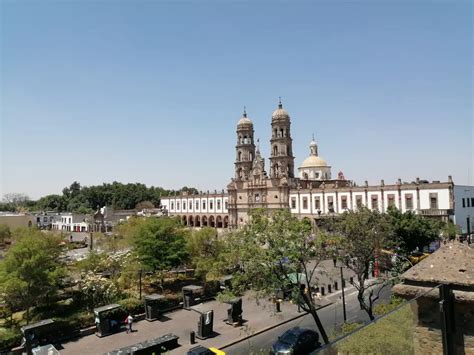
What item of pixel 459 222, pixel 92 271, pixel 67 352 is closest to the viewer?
pixel 67 352

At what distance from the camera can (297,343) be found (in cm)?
1655

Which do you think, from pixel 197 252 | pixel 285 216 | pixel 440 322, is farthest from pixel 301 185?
pixel 440 322

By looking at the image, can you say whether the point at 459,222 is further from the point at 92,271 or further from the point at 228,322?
the point at 92,271

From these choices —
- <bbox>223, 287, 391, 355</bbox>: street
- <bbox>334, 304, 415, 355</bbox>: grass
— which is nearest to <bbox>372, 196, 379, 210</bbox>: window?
<bbox>223, 287, 391, 355</bbox>: street

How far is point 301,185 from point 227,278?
124ft

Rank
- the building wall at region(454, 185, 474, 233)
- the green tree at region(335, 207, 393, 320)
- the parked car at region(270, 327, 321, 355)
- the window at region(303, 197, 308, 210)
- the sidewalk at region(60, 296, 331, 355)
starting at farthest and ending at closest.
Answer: the window at region(303, 197, 308, 210)
the building wall at region(454, 185, 474, 233)
the green tree at region(335, 207, 393, 320)
the sidewalk at region(60, 296, 331, 355)
the parked car at region(270, 327, 321, 355)

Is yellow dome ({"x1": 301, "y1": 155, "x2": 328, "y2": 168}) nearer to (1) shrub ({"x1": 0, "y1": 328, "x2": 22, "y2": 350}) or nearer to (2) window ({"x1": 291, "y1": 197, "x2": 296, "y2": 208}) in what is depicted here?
(2) window ({"x1": 291, "y1": 197, "x2": 296, "y2": 208})

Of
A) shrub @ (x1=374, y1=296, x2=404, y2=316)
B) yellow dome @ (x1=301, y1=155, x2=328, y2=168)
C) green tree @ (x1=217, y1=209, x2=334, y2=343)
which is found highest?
yellow dome @ (x1=301, y1=155, x2=328, y2=168)

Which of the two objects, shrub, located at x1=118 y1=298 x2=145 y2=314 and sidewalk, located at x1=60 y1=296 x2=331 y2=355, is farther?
shrub, located at x1=118 y1=298 x2=145 y2=314

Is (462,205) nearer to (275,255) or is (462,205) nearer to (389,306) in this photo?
(389,306)

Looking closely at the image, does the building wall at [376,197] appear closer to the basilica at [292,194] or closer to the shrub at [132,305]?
the basilica at [292,194]

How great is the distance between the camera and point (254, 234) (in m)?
16.9

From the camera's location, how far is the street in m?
18.7

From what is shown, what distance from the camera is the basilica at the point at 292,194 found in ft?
145
